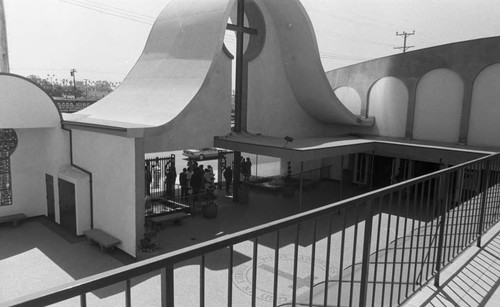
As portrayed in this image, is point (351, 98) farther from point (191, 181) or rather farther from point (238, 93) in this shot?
point (191, 181)

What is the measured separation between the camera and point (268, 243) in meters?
13.0

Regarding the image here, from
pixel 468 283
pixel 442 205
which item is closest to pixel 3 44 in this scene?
pixel 442 205

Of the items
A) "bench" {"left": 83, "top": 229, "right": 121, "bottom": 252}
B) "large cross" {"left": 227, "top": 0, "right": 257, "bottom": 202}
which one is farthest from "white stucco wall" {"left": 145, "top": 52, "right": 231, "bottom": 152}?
"bench" {"left": 83, "top": 229, "right": 121, "bottom": 252}

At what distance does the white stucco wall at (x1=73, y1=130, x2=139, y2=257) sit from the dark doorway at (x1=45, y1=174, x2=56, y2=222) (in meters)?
1.71

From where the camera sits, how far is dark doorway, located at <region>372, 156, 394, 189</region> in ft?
71.1

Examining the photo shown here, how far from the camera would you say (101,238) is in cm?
1214

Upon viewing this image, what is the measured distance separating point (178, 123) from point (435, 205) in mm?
10614

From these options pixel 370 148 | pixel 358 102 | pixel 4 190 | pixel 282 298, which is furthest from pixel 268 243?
pixel 358 102

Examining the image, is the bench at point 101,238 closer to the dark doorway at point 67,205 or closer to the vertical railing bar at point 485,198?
the dark doorway at point 67,205

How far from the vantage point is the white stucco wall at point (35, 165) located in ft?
46.9

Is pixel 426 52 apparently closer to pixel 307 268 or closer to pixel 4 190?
pixel 307 268

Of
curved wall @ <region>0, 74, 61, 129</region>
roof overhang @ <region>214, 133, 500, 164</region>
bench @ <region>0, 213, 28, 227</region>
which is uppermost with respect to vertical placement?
curved wall @ <region>0, 74, 61, 129</region>

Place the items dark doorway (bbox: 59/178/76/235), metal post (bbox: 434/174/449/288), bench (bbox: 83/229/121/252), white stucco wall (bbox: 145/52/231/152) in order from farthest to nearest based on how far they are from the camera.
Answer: white stucco wall (bbox: 145/52/231/152) < dark doorway (bbox: 59/178/76/235) < bench (bbox: 83/229/121/252) < metal post (bbox: 434/174/449/288)

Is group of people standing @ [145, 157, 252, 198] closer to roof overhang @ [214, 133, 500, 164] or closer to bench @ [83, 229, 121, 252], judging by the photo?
roof overhang @ [214, 133, 500, 164]
